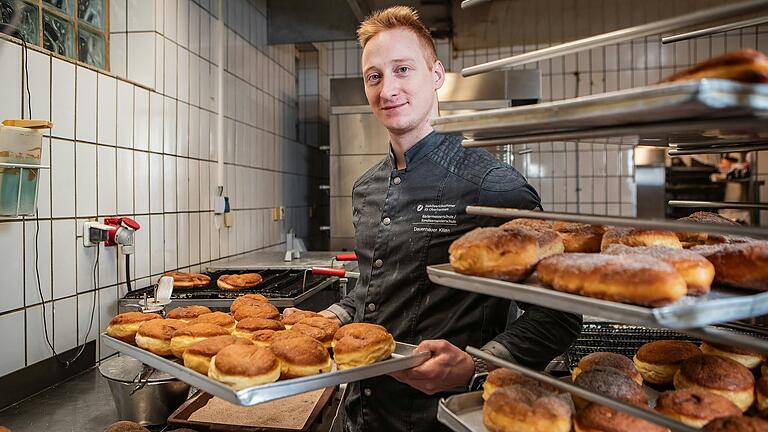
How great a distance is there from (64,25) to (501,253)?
225 cm

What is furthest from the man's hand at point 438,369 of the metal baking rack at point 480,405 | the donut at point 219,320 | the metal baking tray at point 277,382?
the donut at point 219,320

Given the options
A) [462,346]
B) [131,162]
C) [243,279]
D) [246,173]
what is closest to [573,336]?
[462,346]

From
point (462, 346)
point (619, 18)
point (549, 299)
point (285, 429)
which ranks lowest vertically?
point (285, 429)

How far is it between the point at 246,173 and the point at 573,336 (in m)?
2.81

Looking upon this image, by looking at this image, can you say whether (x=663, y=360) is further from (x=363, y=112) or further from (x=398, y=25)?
(x=363, y=112)

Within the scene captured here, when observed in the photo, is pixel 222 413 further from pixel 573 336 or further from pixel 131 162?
pixel 131 162

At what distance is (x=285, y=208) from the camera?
460 centimetres

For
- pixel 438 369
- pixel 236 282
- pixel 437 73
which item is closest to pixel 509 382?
pixel 438 369

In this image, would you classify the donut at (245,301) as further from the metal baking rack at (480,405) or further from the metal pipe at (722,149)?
the metal pipe at (722,149)

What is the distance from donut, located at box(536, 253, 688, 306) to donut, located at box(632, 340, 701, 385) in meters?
0.39

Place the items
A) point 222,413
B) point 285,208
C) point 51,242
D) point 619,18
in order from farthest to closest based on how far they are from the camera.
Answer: point 285,208
point 619,18
point 51,242
point 222,413

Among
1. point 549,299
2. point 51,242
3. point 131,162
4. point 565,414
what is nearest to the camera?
point 549,299

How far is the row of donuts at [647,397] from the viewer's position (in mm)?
839

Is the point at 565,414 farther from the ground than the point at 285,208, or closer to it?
closer to it
